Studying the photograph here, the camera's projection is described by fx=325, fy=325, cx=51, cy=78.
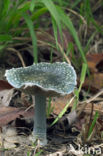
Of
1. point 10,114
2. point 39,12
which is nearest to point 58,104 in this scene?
point 10,114

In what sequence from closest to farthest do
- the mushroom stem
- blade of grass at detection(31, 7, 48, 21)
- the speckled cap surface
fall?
the speckled cap surface < the mushroom stem < blade of grass at detection(31, 7, 48, 21)

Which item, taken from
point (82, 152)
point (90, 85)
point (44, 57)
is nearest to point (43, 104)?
point (82, 152)

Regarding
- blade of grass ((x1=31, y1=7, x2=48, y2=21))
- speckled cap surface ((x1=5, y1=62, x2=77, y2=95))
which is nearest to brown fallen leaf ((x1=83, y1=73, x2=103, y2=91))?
blade of grass ((x1=31, y1=7, x2=48, y2=21))

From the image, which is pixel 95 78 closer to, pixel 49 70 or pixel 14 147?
pixel 49 70

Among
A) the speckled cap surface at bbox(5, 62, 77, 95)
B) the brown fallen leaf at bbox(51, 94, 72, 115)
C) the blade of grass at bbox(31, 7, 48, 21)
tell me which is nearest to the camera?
the speckled cap surface at bbox(5, 62, 77, 95)

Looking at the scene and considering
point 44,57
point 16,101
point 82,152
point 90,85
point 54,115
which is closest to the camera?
point 82,152

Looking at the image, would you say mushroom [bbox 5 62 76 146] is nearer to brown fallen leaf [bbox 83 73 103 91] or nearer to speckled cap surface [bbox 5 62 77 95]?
speckled cap surface [bbox 5 62 77 95]
